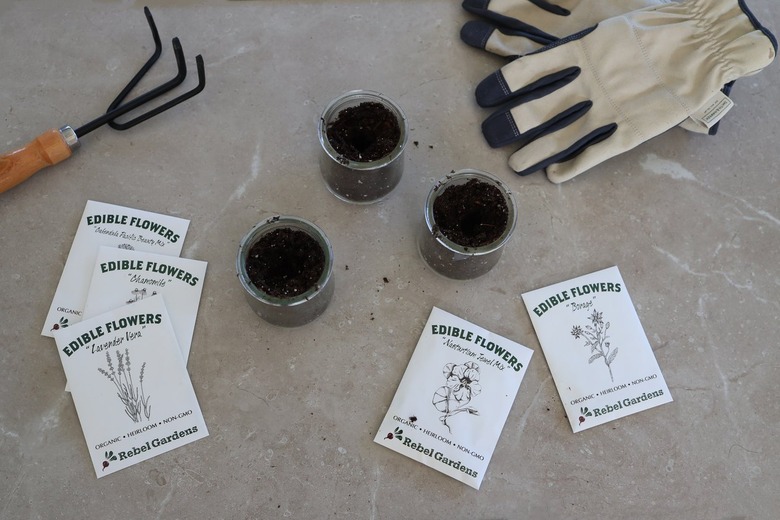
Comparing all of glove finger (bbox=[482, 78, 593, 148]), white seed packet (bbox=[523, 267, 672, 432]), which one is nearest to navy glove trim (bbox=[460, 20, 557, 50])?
glove finger (bbox=[482, 78, 593, 148])

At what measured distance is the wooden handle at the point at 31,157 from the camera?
970 millimetres

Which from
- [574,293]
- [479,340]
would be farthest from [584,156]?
[479,340]

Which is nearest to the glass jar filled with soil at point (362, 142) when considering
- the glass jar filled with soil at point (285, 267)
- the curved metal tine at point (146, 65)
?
the glass jar filled with soil at point (285, 267)

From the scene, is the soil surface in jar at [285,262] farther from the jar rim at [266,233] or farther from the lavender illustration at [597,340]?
the lavender illustration at [597,340]

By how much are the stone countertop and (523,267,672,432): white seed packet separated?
19 mm

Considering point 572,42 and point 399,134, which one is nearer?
point 399,134

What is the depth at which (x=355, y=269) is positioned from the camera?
3.29 ft

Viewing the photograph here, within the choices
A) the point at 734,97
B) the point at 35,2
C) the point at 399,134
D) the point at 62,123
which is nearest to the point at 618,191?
the point at 734,97

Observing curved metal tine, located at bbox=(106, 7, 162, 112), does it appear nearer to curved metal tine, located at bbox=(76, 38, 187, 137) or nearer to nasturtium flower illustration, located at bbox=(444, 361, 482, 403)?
curved metal tine, located at bbox=(76, 38, 187, 137)

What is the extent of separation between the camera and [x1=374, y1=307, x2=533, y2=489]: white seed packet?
3.06 feet

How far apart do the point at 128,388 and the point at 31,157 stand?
0.39m

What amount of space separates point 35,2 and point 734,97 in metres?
1.24

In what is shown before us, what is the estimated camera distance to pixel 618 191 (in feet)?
3.52

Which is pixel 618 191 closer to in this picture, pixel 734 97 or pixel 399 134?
pixel 734 97
